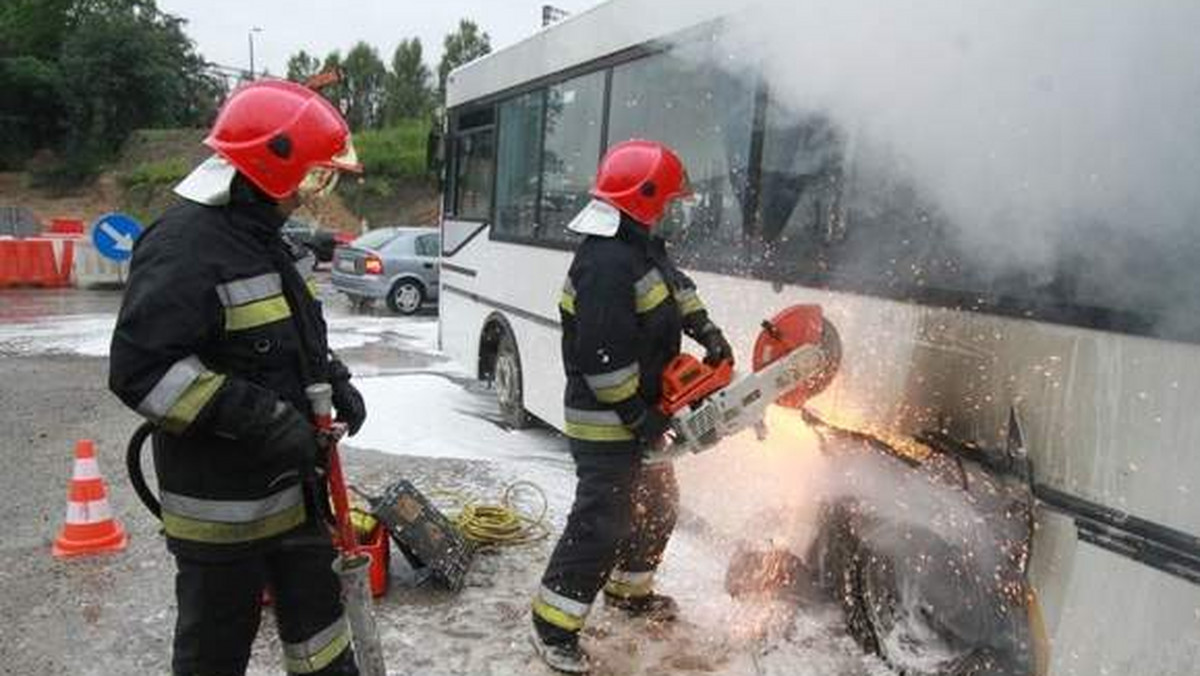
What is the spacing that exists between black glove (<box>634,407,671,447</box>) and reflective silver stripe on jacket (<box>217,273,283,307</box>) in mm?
1486

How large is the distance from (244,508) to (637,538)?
1.87 metres

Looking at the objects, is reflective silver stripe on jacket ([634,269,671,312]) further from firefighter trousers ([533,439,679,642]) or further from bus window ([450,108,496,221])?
bus window ([450,108,496,221])

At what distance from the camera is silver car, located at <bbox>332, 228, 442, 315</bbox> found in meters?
15.3

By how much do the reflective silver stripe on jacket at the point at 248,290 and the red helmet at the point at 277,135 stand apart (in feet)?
0.81

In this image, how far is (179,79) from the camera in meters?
43.8

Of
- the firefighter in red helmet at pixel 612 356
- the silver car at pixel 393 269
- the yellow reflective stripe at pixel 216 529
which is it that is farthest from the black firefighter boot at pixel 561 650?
the silver car at pixel 393 269

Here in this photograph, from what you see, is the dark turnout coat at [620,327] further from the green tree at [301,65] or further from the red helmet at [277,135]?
the green tree at [301,65]

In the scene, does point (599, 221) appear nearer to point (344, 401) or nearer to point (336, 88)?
point (344, 401)

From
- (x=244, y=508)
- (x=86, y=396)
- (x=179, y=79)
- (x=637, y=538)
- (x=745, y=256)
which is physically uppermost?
(x=179, y=79)

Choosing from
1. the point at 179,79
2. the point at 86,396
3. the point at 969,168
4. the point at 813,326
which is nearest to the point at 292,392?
the point at 813,326

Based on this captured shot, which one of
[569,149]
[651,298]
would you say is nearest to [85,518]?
[651,298]

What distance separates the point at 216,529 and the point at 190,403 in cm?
39

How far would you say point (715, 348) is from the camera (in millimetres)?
3723

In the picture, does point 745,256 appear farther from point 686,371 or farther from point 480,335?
point 480,335
